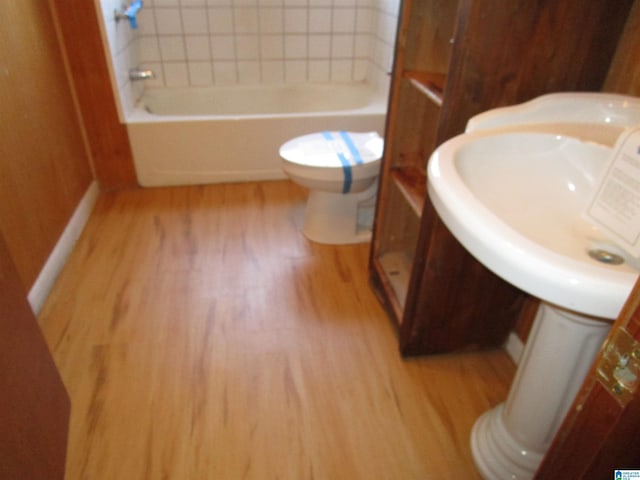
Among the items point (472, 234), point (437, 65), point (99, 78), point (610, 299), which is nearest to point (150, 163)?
point (99, 78)

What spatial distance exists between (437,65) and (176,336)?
1304 millimetres

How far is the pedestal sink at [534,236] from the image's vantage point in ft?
2.07

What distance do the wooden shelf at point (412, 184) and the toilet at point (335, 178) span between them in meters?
0.33

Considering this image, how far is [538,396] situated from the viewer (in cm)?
107

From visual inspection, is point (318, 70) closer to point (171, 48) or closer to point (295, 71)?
point (295, 71)

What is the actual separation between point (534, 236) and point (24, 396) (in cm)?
114

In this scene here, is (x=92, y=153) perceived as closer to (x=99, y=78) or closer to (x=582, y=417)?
(x=99, y=78)

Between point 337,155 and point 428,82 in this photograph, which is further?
point 337,155

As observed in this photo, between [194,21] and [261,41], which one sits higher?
[194,21]

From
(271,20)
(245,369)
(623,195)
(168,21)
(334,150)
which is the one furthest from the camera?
(271,20)

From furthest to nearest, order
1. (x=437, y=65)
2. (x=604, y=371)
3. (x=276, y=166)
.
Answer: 1. (x=276, y=166)
2. (x=437, y=65)
3. (x=604, y=371)

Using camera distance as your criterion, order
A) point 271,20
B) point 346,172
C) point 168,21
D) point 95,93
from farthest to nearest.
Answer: point 271,20
point 168,21
point 95,93
point 346,172

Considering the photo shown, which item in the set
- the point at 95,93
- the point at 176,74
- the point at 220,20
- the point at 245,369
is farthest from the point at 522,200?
the point at 176,74

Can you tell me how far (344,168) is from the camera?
1.90 m
